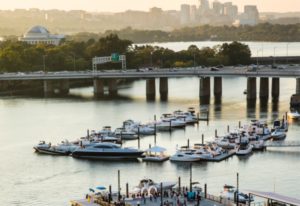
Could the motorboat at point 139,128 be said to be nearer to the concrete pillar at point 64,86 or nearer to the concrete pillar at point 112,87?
the concrete pillar at point 112,87

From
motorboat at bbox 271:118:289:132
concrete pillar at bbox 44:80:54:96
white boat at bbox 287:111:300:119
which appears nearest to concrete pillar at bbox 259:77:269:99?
white boat at bbox 287:111:300:119

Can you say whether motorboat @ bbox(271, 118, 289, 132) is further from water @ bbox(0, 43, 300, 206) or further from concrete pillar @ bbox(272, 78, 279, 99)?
concrete pillar @ bbox(272, 78, 279, 99)

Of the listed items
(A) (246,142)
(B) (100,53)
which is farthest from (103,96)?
(A) (246,142)

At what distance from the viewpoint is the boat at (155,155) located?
32781 millimetres

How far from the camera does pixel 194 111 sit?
46156mm

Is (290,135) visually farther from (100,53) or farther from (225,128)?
(100,53)

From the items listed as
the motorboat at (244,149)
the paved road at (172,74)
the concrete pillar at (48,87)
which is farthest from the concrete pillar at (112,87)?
the motorboat at (244,149)

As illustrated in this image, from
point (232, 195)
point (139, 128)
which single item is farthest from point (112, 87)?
point (232, 195)

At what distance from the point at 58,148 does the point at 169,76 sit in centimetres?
2288

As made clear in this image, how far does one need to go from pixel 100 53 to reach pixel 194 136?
36.8m

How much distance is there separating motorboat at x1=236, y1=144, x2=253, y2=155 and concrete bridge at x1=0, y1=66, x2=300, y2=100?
53.5 ft

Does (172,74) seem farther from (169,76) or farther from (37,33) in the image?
(37,33)

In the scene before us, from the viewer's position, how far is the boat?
108 feet

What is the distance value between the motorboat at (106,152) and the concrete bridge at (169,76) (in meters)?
19.4
